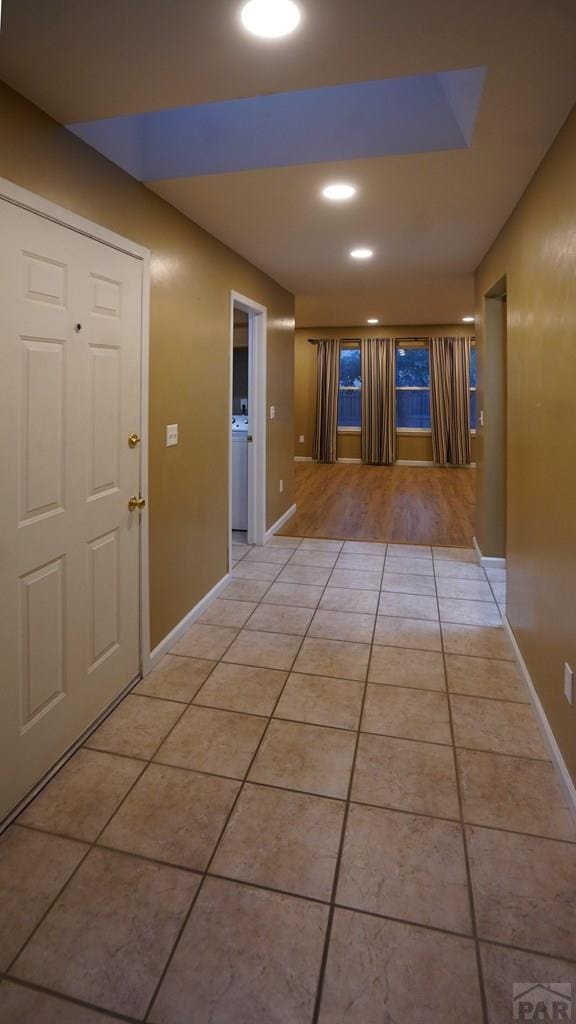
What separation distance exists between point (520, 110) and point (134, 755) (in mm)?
2633

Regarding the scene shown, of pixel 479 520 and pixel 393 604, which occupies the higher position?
pixel 479 520

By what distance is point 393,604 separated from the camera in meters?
3.73

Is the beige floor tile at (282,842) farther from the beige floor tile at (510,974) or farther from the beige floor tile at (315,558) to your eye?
the beige floor tile at (315,558)

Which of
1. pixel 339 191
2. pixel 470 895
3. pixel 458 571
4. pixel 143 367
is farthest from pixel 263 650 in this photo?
pixel 339 191

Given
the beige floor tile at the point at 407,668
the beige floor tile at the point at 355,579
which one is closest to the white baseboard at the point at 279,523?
the beige floor tile at the point at 355,579

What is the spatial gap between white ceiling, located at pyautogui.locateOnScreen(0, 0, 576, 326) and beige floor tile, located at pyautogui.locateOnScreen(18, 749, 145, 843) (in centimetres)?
223

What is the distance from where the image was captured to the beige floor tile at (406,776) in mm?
1931

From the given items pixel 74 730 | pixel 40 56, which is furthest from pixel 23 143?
pixel 74 730

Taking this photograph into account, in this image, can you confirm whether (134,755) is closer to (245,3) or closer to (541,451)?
(541,451)

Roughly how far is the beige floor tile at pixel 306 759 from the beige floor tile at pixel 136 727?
0.42 m

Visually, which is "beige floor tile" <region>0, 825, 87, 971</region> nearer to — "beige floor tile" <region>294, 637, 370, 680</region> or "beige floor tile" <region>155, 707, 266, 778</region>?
"beige floor tile" <region>155, 707, 266, 778</region>

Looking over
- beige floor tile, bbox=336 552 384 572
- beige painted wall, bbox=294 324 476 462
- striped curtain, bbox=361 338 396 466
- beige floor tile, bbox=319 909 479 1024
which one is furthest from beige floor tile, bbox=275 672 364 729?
beige painted wall, bbox=294 324 476 462

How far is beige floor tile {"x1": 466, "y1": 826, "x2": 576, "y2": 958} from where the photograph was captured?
1453 mm

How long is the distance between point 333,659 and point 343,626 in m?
0.43
